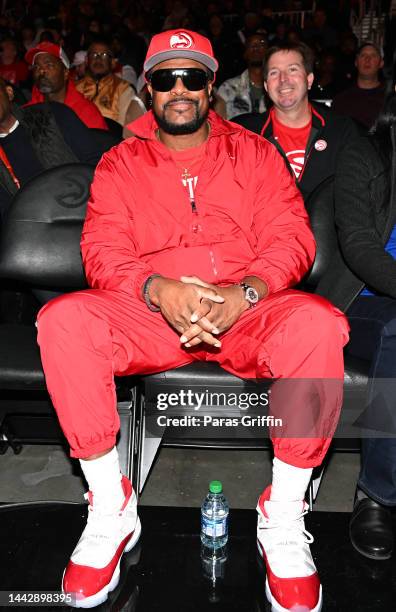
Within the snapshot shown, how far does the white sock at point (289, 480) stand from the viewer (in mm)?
1906

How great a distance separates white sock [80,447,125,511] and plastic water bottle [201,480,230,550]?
314 millimetres

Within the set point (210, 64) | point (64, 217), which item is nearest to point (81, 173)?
point (64, 217)

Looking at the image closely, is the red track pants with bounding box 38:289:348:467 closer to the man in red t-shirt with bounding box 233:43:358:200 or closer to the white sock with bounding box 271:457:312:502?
the white sock with bounding box 271:457:312:502

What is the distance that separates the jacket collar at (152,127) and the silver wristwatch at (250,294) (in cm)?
71

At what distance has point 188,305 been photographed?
6.68ft

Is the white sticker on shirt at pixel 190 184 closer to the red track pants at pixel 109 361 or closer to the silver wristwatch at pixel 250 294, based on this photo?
the silver wristwatch at pixel 250 294

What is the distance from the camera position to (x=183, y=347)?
2199 millimetres

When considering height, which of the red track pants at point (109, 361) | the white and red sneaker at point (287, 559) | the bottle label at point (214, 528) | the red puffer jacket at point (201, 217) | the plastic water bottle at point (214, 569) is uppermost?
the red puffer jacket at point (201, 217)

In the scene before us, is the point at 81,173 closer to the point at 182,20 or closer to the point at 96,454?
the point at 96,454

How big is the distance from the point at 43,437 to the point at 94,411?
0.84m

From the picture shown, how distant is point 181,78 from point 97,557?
1.70 metres

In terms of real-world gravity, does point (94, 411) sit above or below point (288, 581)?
above

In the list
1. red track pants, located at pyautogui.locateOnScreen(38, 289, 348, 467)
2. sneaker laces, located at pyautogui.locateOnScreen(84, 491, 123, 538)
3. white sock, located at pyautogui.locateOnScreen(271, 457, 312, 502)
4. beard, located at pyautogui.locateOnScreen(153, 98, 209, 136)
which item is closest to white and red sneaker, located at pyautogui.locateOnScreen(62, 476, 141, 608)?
sneaker laces, located at pyautogui.locateOnScreen(84, 491, 123, 538)
